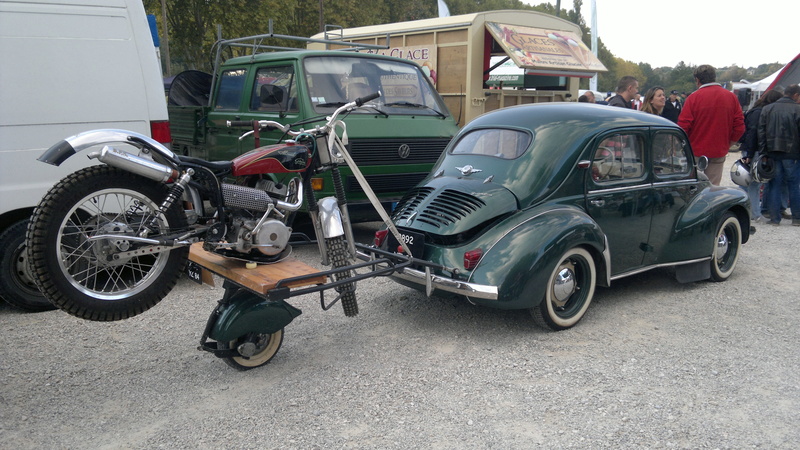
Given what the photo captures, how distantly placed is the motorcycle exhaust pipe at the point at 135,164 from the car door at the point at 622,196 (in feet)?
9.98

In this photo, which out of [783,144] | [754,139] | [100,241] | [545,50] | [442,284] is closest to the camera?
[100,241]

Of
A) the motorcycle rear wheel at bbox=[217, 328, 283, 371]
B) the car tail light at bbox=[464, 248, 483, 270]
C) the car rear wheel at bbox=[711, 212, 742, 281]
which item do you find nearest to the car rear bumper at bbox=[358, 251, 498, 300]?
the car tail light at bbox=[464, 248, 483, 270]

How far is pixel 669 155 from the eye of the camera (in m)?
5.52

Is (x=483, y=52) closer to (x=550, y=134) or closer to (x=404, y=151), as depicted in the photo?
(x=404, y=151)

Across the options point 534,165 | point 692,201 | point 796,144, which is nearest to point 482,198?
point 534,165

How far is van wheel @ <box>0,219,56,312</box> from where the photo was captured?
15.8 ft

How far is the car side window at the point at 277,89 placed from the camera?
6.70m

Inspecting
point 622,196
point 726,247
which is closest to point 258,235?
point 622,196

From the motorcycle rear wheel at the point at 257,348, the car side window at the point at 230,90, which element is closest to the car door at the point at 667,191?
the motorcycle rear wheel at the point at 257,348

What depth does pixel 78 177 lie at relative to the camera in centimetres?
313

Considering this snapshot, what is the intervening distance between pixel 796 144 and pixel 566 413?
7.04 m

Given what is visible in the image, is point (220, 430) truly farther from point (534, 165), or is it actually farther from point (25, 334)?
point (534, 165)

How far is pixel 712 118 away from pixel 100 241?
7219mm

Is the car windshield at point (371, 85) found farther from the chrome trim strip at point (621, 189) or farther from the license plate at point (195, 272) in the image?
the license plate at point (195, 272)
